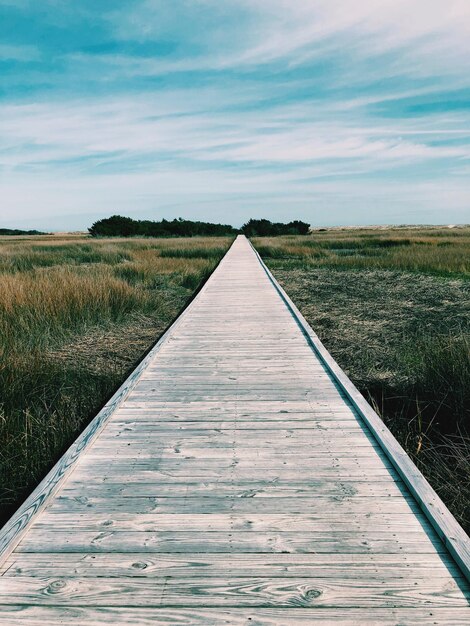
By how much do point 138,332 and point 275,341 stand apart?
317 centimetres

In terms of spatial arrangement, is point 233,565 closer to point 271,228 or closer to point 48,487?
point 48,487

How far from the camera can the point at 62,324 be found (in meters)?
8.00

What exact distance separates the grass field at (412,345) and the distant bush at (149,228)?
164ft

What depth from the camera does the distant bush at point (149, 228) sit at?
62.9 m

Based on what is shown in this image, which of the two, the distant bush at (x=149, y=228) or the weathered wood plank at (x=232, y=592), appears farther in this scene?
the distant bush at (x=149, y=228)

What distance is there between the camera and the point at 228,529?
7.27 ft

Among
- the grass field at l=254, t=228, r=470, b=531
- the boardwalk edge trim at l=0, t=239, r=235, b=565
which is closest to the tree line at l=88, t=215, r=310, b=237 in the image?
the grass field at l=254, t=228, r=470, b=531

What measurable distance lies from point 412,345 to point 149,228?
210ft

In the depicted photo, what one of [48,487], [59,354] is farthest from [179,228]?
[48,487]

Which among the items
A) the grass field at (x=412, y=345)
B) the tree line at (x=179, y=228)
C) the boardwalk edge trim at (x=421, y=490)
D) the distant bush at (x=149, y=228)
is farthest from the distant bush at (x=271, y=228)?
the boardwalk edge trim at (x=421, y=490)

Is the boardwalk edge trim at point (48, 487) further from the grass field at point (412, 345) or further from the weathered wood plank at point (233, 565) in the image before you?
the grass field at point (412, 345)

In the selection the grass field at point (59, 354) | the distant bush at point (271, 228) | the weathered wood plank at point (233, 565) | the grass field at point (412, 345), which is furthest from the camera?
the distant bush at point (271, 228)

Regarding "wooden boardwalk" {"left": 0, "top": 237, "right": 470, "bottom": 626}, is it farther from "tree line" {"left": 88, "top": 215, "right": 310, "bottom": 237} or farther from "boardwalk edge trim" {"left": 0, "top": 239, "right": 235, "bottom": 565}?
"tree line" {"left": 88, "top": 215, "right": 310, "bottom": 237}

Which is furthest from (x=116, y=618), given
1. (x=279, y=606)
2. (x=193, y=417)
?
(x=193, y=417)
